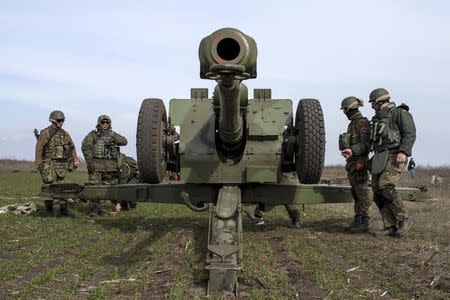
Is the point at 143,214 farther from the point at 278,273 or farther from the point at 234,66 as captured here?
the point at 234,66

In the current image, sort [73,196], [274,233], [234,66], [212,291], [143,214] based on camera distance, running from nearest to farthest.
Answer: [234,66]
[212,291]
[274,233]
[73,196]
[143,214]

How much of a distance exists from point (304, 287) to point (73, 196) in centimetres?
586

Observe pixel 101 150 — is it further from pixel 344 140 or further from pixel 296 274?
pixel 296 274

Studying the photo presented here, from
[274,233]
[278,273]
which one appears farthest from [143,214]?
[278,273]

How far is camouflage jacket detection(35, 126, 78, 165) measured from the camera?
35.5 feet

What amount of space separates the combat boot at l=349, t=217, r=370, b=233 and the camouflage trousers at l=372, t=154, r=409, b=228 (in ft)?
1.90

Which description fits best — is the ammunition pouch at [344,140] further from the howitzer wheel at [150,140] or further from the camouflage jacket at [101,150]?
the camouflage jacket at [101,150]

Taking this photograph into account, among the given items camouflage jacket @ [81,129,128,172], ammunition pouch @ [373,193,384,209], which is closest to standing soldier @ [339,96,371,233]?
ammunition pouch @ [373,193,384,209]

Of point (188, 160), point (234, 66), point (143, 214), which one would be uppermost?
point (234, 66)

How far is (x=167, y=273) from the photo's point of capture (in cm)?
557

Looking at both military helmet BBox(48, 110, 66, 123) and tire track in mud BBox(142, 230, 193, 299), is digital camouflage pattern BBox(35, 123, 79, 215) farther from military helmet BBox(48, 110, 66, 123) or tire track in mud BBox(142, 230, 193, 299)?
tire track in mud BBox(142, 230, 193, 299)

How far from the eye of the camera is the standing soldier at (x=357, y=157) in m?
8.61

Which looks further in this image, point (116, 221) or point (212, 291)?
point (116, 221)

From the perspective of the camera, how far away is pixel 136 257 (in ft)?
21.4
